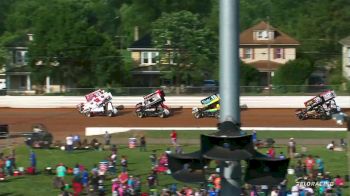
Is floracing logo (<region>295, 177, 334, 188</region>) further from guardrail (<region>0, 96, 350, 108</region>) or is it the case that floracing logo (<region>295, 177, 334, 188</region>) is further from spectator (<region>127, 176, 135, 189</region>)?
guardrail (<region>0, 96, 350, 108</region>)

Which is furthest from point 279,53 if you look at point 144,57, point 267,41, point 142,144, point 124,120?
point 142,144

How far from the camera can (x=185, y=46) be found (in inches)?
2549

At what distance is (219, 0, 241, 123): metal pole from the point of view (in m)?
4.69

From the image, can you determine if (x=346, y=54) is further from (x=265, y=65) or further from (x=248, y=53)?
(x=248, y=53)

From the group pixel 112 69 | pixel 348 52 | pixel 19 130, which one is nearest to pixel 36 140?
pixel 19 130

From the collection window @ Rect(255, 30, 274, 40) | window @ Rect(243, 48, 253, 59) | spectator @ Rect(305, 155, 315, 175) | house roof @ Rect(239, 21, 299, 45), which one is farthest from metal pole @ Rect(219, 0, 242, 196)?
window @ Rect(243, 48, 253, 59)

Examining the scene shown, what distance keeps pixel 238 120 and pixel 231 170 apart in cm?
34

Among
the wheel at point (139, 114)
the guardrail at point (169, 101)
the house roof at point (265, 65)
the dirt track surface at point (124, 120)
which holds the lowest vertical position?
the dirt track surface at point (124, 120)

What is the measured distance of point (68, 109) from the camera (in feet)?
189

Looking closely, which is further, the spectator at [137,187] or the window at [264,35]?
the window at [264,35]

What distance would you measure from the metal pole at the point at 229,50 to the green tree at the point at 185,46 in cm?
5873

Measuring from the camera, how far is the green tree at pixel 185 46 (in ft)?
210

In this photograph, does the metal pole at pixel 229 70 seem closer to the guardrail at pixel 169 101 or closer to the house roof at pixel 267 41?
the guardrail at pixel 169 101

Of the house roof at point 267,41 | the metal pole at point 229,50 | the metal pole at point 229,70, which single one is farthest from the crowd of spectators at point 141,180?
the house roof at point 267,41
